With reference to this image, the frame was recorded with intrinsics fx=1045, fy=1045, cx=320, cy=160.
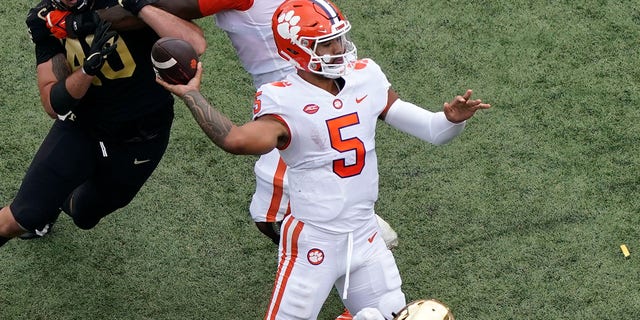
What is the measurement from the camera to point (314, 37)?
14.6 ft

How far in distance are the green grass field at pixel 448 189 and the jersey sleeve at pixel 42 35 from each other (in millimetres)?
1327

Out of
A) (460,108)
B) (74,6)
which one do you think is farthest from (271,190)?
(74,6)

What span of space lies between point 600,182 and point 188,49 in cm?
276

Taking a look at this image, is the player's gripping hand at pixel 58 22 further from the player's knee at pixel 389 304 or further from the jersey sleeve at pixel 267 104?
the player's knee at pixel 389 304

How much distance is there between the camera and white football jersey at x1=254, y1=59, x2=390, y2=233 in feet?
14.6

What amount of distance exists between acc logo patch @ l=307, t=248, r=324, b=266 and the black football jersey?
1.19m

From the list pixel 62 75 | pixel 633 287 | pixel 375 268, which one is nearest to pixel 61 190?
pixel 62 75

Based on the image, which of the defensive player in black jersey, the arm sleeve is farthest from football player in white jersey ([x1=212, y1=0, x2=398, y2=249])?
the arm sleeve

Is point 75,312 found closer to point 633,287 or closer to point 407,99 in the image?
point 407,99

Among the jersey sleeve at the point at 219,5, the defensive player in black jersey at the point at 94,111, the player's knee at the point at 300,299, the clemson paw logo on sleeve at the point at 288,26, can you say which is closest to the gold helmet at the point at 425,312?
the player's knee at the point at 300,299

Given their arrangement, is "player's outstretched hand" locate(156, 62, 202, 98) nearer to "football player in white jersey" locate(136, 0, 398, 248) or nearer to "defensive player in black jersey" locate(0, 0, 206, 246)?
"defensive player in black jersey" locate(0, 0, 206, 246)

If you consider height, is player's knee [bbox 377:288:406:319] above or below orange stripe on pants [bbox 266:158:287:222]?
above

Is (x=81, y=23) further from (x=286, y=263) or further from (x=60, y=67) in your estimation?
(x=286, y=263)

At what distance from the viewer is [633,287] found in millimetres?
5449
